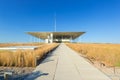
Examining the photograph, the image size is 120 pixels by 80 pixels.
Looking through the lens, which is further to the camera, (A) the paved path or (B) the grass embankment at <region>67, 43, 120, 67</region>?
(B) the grass embankment at <region>67, 43, 120, 67</region>

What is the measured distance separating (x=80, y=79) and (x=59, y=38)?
87.7 meters

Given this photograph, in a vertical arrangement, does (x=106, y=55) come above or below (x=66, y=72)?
above

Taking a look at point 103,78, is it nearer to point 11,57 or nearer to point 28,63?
point 28,63

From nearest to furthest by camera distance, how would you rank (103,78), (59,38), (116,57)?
(103,78)
(116,57)
(59,38)

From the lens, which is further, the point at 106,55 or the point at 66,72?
the point at 106,55

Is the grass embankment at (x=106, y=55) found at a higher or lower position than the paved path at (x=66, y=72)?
higher

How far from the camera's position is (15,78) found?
6527 millimetres

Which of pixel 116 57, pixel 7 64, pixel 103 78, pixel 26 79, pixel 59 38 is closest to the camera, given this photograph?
pixel 26 79

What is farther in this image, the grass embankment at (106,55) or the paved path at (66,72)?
the grass embankment at (106,55)

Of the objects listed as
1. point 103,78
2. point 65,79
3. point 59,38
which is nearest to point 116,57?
point 103,78

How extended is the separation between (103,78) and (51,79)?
2.12 meters

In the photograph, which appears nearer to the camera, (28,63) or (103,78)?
(103,78)

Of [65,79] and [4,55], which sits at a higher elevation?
→ [4,55]

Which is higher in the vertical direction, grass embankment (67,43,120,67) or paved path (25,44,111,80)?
grass embankment (67,43,120,67)
